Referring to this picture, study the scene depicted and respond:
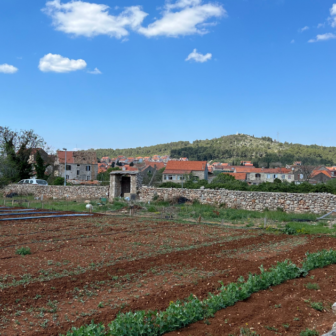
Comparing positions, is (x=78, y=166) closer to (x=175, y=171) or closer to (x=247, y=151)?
(x=175, y=171)

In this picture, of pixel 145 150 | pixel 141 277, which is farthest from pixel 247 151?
pixel 141 277

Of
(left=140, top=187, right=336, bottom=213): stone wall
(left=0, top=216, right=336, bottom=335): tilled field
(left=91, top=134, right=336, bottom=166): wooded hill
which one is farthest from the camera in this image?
(left=91, top=134, right=336, bottom=166): wooded hill

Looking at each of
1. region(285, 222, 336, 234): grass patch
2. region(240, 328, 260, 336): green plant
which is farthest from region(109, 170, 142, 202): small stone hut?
region(240, 328, 260, 336): green plant

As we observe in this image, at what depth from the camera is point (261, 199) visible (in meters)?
24.8

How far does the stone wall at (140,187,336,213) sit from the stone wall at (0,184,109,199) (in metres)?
5.83

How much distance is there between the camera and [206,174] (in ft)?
219

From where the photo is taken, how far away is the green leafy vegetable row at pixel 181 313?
15.5ft

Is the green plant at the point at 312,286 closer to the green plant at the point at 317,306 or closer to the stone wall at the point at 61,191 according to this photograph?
the green plant at the point at 317,306

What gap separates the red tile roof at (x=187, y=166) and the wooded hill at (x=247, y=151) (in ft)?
138

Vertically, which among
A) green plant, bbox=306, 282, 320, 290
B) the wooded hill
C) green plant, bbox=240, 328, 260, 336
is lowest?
green plant, bbox=306, 282, 320, 290

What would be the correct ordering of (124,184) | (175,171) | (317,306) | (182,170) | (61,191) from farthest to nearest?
(182,170)
(175,171)
(61,191)
(124,184)
(317,306)

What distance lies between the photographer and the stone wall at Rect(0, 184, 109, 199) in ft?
107

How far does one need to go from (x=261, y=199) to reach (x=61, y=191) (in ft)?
Result: 63.8

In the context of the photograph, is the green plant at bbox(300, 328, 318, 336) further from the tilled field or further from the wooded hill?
the wooded hill
